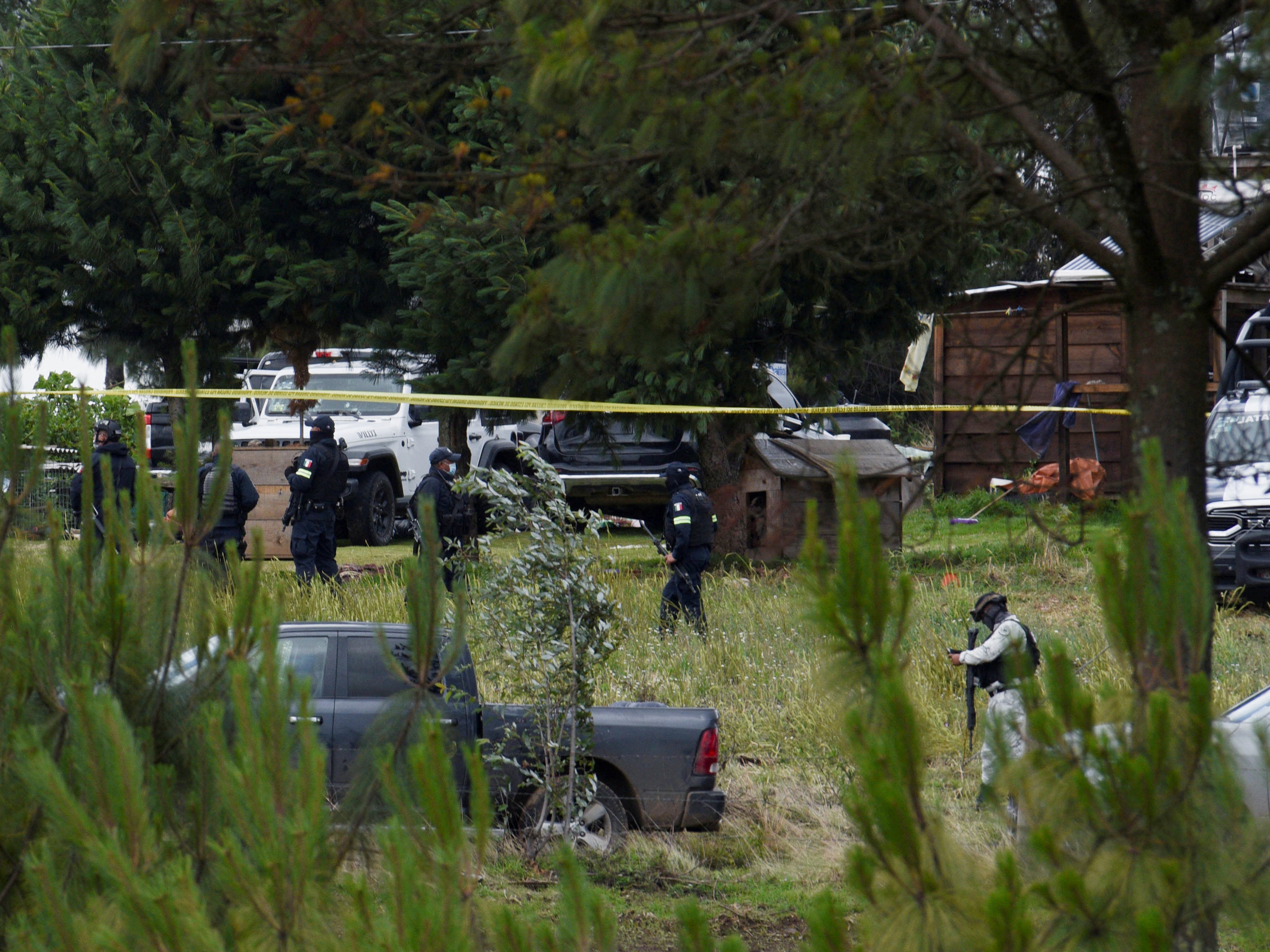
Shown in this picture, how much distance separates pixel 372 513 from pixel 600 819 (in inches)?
381

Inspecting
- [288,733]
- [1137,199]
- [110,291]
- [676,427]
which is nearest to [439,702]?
[288,733]

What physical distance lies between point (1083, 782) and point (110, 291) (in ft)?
52.4

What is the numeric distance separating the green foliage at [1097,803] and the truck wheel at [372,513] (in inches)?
562

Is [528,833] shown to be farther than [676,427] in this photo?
No

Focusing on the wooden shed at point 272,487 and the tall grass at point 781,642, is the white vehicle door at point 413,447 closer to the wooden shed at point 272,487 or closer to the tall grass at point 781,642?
the wooden shed at point 272,487

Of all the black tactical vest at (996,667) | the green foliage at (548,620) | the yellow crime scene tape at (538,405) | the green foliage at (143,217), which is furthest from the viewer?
the green foliage at (143,217)

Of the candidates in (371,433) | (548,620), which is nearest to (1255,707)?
(548,620)

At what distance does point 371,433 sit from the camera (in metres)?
16.3

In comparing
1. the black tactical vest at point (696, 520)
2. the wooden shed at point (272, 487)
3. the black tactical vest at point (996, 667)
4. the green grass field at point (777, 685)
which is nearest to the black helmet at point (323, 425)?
the green grass field at point (777, 685)

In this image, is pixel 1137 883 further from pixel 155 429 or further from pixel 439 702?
pixel 155 429

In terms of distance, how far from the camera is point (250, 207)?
15750mm

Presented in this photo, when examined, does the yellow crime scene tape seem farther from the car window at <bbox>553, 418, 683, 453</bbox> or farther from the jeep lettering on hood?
the jeep lettering on hood

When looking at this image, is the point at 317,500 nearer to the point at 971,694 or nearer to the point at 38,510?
the point at 971,694

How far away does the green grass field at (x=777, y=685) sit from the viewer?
584cm
